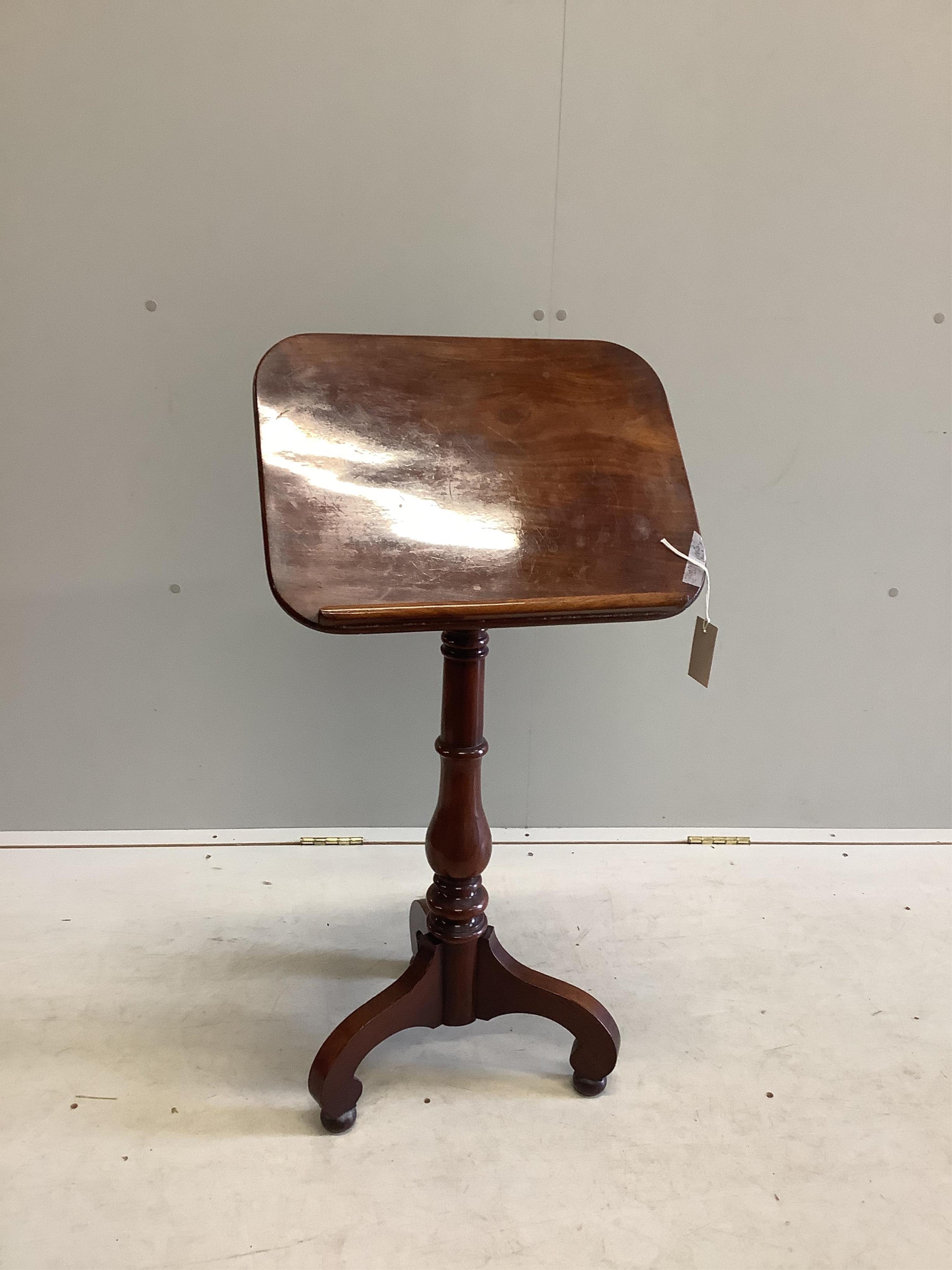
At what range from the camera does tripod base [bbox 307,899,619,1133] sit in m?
1.29

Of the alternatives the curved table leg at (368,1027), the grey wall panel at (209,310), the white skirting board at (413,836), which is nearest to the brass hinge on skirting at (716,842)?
the white skirting board at (413,836)

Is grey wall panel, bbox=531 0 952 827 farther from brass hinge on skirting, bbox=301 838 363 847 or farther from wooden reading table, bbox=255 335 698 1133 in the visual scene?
wooden reading table, bbox=255 335 698 1133

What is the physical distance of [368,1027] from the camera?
1.31 m

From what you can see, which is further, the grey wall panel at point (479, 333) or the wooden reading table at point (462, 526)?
the grey wall panel at point (479, 333)

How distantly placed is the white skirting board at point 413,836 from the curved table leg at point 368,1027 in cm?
64

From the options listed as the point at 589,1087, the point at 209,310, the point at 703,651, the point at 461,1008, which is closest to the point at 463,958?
the point at 461,1008

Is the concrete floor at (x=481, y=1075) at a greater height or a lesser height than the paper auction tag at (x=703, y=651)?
lesser

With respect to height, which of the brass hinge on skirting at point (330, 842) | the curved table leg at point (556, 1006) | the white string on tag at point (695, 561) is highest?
the white string on tag at point (695, 561)

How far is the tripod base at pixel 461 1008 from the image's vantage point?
129 centimetres

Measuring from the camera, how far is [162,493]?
188 cm

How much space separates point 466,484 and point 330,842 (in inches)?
41.0

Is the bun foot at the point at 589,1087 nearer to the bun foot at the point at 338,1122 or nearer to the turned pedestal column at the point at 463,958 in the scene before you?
the turned pedestal column at the point at 463,958

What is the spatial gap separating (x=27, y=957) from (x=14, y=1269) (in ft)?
2.10

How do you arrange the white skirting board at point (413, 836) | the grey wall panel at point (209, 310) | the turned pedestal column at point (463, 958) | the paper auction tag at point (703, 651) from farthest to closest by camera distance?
the white skirting board at point (413, 836), the grey wall panel at point (209, 310), the turned pedestal column at point (463, 958), the paper auction tag at point (703, 651)
